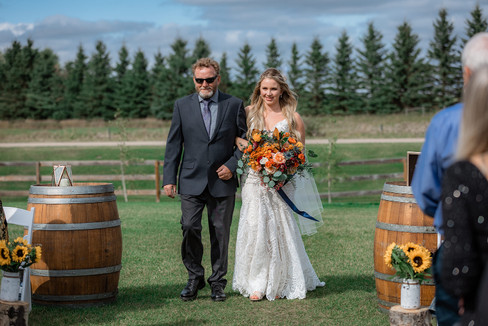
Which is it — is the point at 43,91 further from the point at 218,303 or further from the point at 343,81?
the point at 218,303

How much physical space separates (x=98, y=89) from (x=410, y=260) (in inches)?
2591

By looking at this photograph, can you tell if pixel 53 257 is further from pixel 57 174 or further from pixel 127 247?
pixel 127 247

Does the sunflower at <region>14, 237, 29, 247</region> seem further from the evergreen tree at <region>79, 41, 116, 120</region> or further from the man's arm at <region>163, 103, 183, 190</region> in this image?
the evergreen tree at <region>79, 41, 116, 120</region>

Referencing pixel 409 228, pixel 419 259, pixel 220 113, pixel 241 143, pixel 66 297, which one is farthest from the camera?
pixel 241 143

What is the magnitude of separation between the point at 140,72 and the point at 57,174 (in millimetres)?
64118

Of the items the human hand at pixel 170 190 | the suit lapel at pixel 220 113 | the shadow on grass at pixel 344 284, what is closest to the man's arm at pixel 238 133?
the suit lapel at pixel 220 113

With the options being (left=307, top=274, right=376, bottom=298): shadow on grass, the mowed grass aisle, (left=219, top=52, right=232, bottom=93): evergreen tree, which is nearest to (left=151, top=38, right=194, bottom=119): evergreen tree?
(left=219, top=52, right=232, bottom=93): evergreen tree

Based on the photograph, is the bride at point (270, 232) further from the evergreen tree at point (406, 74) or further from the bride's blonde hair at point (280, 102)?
the evergreen tree at point (406, 74)

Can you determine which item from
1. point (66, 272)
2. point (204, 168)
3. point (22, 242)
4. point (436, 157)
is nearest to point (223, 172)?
point (204, 168)

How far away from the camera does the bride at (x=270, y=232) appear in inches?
275

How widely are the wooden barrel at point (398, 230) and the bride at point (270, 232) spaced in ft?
3.77

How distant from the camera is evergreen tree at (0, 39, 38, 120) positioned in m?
67.3

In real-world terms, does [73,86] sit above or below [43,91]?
above

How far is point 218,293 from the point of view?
22.5ft
